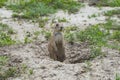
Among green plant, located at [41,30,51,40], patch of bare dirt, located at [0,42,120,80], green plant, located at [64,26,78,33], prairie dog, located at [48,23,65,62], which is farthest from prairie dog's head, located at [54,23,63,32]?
green plant, located at [64,26,78,33]

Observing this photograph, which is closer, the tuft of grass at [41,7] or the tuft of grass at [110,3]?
the tuft of grass at [41,7]

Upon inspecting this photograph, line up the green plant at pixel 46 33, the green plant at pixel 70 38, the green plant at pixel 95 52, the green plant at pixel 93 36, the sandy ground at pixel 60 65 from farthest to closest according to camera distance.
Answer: the green plant at pixel 46 33
the green plant at pixel 70 38
the green plant at pixel 93 36
the green plant at pixel 95 52
the sandy ground at pixel 60 65

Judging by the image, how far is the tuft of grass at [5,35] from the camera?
1107cm

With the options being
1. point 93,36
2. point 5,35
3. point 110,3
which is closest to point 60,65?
point 93,36

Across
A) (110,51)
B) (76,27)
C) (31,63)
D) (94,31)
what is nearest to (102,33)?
(94,31)

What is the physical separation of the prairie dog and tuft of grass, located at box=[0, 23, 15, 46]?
5.90 ft

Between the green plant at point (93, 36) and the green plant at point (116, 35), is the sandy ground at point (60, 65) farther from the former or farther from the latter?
the green plant at point (116, 35)

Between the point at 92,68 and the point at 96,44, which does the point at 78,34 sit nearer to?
the point at 96,44

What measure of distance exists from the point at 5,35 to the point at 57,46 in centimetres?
322

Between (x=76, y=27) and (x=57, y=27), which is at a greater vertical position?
(x=57, y=27)

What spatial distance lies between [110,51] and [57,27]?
1350 mm

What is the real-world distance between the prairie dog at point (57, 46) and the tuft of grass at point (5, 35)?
1799 millimetres

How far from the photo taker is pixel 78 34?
A: 11773mm

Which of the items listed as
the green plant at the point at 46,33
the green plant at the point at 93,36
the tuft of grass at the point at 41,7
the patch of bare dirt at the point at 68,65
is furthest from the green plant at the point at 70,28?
the patch of bare dirt at the point at 68,65
